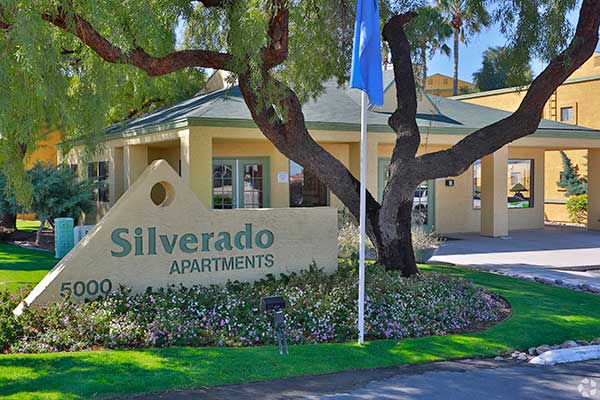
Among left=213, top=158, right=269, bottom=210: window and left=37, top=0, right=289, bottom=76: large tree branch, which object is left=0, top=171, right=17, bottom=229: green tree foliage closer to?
left=213, top=158, right=269, bottom=210: window

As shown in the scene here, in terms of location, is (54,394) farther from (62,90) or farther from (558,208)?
(558,208)

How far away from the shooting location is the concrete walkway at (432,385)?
5.89 meters

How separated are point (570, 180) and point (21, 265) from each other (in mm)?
24156

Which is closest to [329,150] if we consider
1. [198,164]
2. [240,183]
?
[240,183]

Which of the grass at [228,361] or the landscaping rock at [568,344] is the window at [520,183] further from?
the landscaping rock at [568,344]

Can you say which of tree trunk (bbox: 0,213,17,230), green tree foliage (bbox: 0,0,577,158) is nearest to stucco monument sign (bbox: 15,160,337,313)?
green tree foliage (bbox: 0,0,577,158)

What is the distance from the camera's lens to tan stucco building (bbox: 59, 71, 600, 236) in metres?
15.6

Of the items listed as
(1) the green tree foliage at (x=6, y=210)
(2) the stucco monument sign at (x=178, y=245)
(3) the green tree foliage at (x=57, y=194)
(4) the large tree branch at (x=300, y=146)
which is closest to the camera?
(2) the stucco monument sign at (x=178, y=245)

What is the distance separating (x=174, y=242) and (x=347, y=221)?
6.92 metres

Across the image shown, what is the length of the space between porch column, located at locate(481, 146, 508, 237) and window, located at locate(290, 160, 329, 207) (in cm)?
517

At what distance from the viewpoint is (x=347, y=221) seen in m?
15.4

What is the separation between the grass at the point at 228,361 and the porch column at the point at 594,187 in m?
15.2

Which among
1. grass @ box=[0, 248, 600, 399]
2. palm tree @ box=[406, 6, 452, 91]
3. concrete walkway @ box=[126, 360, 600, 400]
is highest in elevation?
palm tree @ box=[406, 6, 452, 91]

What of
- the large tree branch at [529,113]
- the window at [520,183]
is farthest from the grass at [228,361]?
the window at [520,183]
